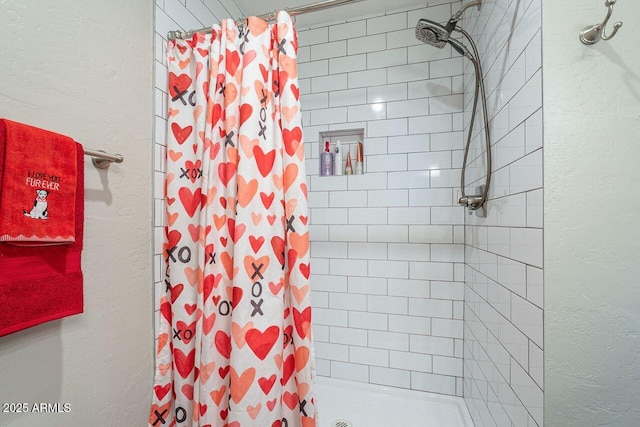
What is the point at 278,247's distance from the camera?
100 centimetres

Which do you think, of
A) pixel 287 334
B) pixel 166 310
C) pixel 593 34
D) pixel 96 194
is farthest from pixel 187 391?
pixel 593 34

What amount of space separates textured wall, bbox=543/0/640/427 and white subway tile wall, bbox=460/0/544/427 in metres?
0.03

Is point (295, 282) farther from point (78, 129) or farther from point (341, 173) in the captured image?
point (341, 173)

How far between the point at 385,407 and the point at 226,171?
1554 millimetres

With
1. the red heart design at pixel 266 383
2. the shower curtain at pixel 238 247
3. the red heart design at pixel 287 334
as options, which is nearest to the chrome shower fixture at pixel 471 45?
the shower curtain at pixel 238 247

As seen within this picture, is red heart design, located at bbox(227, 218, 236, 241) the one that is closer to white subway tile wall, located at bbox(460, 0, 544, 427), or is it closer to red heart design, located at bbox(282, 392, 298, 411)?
red heart design, located at bbox(282, 392, 298, 411)

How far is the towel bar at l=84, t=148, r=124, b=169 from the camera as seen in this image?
2.55 feet

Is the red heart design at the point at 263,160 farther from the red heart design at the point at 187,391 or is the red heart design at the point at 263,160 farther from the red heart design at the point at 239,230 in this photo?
the red heart design at the point at 187,391

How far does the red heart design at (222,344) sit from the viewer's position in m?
1.00

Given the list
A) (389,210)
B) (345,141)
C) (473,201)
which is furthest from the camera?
(345,141)

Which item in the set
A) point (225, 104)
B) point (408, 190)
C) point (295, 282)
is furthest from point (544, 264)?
point (225, 104)

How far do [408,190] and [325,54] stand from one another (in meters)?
1.03

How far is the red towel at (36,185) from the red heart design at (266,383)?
73 cm

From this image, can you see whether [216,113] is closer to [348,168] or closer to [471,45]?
[348,168]
